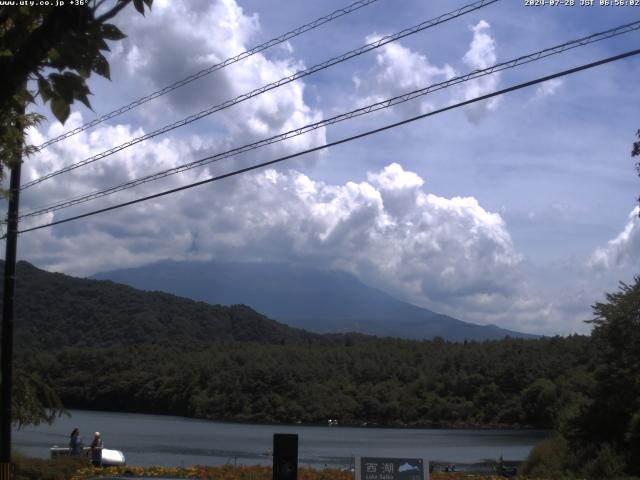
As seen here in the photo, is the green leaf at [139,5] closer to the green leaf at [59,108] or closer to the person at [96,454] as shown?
the green leaf at [59,108]

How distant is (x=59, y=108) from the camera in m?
5.09

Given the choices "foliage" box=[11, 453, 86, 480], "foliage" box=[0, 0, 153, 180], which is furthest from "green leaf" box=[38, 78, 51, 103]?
"foliage" box=[11, 453, 86, 480]

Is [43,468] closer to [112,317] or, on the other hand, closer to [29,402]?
[29,402]

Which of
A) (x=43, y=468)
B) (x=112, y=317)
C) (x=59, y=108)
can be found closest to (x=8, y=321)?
(x=43, y=468)

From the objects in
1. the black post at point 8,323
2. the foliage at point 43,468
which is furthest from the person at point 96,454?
the black post at point 8,323

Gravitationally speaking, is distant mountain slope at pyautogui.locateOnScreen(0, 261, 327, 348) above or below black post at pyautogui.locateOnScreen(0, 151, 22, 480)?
above

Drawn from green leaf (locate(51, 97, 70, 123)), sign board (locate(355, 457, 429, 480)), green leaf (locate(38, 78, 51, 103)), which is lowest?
sign board (locate(355, 457, 429, 480))

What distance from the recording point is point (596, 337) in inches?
1227

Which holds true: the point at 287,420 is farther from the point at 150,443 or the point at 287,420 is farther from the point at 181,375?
the point at 150,443

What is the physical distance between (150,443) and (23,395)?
34697 mm

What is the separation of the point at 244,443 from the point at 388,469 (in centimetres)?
4705

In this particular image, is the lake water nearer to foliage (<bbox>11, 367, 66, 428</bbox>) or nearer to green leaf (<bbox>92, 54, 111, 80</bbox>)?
foliage (<bbox>11, 367, 66, 428</bbox>)

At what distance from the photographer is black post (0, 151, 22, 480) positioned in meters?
18.6

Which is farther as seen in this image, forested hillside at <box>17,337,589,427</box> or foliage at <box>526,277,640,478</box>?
forested hillside at <box>17,337,589,427</box>
